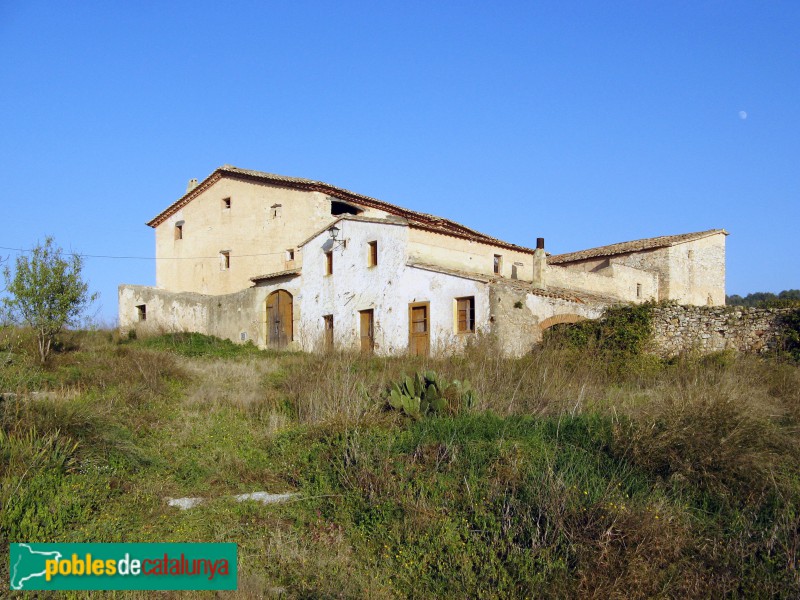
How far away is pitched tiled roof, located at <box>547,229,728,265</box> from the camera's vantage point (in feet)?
A: 92.3

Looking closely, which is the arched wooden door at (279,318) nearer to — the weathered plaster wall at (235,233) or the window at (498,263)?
the weathered plaster wall at (235,233)

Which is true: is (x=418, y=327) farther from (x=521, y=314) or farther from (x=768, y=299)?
(x=768, y=299)

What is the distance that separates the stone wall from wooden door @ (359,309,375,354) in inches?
315

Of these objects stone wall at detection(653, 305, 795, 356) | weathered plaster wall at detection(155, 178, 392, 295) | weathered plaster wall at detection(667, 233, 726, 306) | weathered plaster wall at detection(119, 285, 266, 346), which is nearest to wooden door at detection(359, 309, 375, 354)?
weathered plaster wall at detection(119, 285, 266, 346)

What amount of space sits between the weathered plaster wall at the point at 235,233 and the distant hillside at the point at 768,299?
1456 cm

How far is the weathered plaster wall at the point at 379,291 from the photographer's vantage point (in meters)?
18.4

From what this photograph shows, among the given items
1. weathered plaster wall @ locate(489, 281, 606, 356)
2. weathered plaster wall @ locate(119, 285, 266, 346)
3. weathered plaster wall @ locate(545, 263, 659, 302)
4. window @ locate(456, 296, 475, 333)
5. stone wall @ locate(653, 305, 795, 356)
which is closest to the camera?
stone wall @ locate(653, 305, 795, 356)

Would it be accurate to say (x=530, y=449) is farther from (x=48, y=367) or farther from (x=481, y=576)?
(x=48, y=367)

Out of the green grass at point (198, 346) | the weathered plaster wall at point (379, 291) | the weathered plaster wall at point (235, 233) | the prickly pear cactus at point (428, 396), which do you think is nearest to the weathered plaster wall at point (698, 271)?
the weathered plaster wall at point (235, 233)

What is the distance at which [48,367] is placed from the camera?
47.1 ft

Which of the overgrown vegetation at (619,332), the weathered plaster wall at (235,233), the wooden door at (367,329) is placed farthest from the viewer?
the weathered plaster wall at (235,233)

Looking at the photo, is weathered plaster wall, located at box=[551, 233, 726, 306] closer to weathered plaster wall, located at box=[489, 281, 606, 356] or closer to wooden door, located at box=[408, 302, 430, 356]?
weathered plaster wall, located at box=[489, 281, 606, 356]

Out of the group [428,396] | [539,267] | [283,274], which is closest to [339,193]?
[283,274]

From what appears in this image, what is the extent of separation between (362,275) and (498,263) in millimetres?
5251
